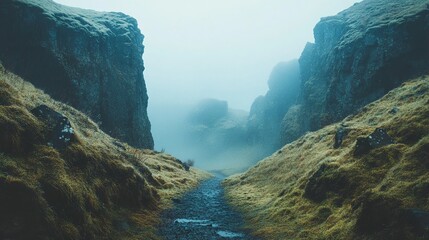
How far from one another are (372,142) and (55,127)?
1101 inches

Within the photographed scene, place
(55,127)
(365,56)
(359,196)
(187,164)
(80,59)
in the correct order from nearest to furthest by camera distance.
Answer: (359,196)
(55,127)
(80,59)
(365,56)
(187,164)

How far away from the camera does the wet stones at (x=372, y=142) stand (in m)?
29.3

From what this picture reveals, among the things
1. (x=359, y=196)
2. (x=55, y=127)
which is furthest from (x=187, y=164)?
(x=359, y=196)

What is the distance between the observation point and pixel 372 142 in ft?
97.0

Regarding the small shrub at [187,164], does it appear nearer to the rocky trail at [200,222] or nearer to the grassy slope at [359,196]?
the grassy slope at [359,196]

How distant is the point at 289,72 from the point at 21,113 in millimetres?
190657

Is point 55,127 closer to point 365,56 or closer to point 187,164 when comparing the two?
point 365,56

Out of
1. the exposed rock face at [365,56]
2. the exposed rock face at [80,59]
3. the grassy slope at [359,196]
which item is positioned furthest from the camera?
the exposed rock face at [365,56]

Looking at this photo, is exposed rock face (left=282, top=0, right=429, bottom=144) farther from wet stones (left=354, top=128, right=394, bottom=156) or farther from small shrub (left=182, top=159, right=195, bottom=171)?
wet stones (left=354, top=128, right=394, bottom=156)

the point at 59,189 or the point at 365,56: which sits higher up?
the point at 365,56

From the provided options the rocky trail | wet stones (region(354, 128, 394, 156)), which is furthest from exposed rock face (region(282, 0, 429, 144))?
the rocky trail

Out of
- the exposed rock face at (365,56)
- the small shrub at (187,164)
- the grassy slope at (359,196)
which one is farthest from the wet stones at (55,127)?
the exposed rock face at (365,56)

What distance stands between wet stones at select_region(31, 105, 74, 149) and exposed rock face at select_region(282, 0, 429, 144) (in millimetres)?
65134

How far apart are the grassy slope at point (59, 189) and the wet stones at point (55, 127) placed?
19.9 inches
